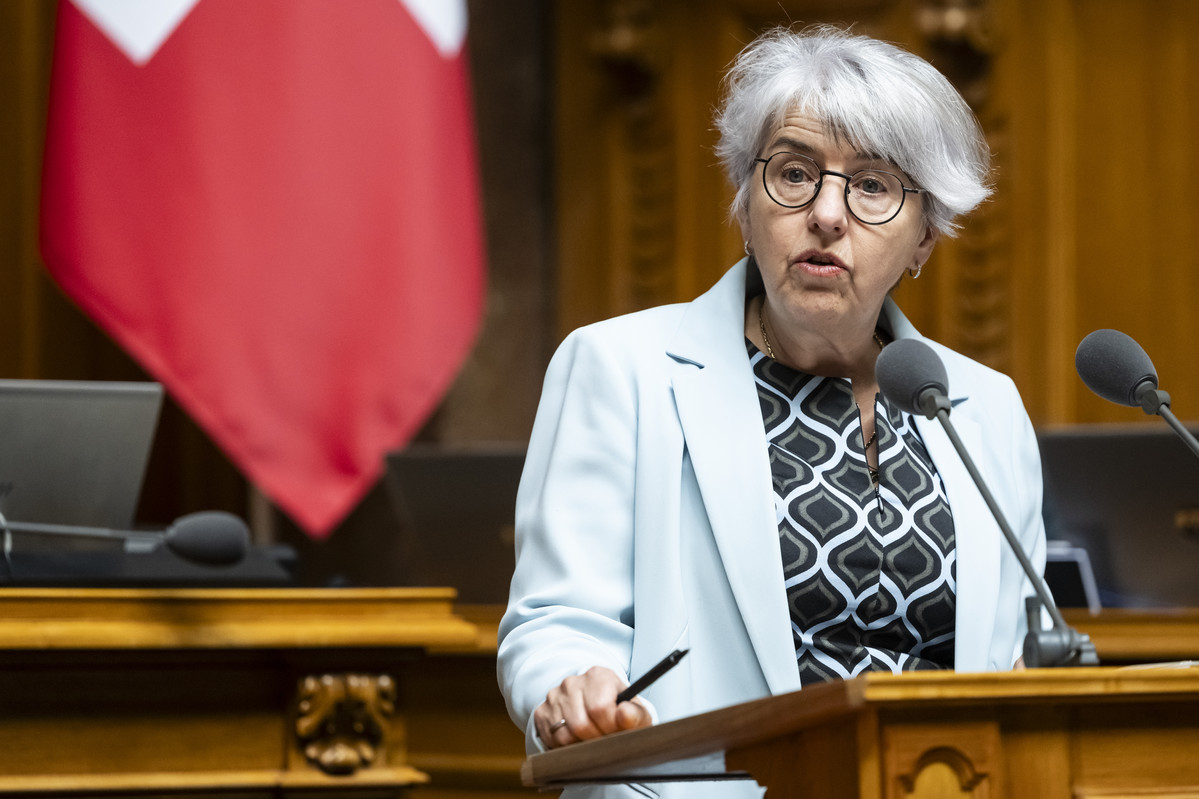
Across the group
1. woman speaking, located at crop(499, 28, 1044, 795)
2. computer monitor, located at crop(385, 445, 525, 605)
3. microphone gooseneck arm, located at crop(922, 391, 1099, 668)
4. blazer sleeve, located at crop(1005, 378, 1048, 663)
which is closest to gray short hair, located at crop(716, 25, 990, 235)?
woman speaking, located at crop(499, 28, 1044, 795)

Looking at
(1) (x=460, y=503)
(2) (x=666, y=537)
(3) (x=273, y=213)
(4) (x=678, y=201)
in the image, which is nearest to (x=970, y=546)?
(2) (x=666, y=537)

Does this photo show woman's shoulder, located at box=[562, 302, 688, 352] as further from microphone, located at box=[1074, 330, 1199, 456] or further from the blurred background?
the blurred background

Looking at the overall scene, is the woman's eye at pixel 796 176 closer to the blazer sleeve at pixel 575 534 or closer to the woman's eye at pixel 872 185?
the woman's eye at pixel 872 185

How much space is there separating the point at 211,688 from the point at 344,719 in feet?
0.65

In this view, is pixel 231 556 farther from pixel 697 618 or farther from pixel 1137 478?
pixel 1137 478

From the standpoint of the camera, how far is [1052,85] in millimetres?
4137

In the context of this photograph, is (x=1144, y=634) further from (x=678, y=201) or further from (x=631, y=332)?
(x=678, y=201)

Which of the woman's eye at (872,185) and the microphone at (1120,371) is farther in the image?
the woman's eye at (872,185)

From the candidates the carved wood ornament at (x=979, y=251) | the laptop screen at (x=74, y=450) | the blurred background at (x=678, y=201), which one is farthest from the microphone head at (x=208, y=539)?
the carved wood ornament at (x=979, y=251)

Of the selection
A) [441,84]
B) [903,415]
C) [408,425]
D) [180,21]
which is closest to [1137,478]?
[903,415]

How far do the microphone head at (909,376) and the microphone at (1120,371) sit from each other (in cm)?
22

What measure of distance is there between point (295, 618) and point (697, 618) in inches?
31.7

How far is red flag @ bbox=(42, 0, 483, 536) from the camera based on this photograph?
10.8 feet

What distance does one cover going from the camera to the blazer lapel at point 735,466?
1.46m
